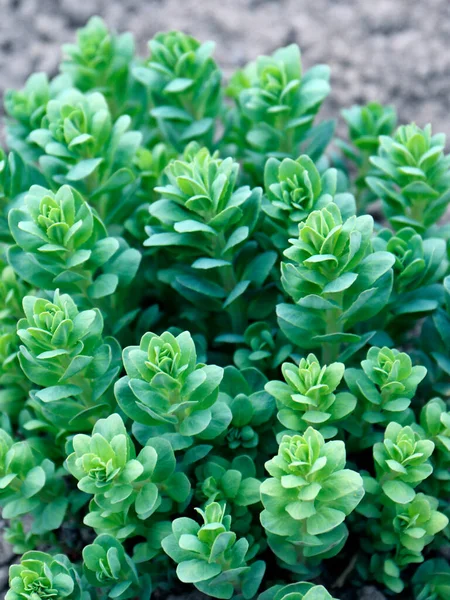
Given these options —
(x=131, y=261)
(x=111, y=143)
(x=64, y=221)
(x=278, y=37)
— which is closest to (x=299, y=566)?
(x=131, y=261)

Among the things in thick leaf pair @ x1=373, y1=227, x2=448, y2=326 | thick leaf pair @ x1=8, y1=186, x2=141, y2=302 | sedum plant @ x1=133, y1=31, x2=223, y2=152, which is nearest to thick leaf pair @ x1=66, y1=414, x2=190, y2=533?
thick leaf pair @ x1=8, y1=186, x2=141, y2=302

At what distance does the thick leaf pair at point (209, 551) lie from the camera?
146 cm

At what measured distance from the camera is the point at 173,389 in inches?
60.3

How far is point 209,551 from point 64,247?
70cm

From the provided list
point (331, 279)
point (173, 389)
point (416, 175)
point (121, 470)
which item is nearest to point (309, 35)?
point (416, 175)

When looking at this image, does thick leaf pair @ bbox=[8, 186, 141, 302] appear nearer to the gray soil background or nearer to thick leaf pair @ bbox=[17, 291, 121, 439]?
thick leaf pair @ bbox=[17, 291, 121, 439]

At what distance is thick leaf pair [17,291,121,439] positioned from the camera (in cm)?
158

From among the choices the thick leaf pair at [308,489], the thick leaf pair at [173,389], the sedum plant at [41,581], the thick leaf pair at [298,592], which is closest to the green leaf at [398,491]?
the thick leaf pair at [308,489]

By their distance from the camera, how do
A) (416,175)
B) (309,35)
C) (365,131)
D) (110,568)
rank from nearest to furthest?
(110,568) → (416,175) → (365,131) → (309,35)

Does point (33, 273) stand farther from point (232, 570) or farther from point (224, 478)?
point (232, 570)

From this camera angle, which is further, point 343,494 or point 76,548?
point 76,548

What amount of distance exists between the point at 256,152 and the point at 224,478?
3.14 ft

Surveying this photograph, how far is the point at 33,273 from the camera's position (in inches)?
70.6

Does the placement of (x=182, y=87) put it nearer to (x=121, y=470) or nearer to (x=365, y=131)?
(x=365, y=131)
